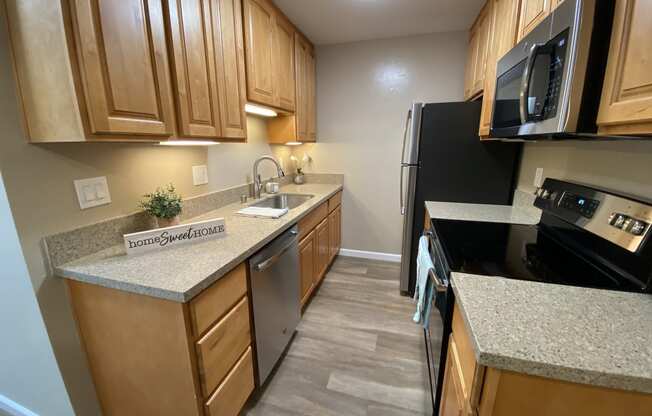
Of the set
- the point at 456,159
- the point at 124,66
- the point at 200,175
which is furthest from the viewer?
the point at 456,159

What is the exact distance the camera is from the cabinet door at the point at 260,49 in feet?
5.60

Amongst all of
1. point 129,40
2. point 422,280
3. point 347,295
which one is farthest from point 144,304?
point 347,295

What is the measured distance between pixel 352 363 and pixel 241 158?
5.71ft

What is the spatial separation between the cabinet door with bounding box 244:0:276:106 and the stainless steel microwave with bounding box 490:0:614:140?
4.85 feet

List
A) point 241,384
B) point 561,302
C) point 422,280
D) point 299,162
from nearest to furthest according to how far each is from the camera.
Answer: point 561,302, point 241,384, point 422,280, point 299,162

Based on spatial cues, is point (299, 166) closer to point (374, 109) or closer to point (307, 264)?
Result: point (374, 109)

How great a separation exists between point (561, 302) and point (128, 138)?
1.55 meters

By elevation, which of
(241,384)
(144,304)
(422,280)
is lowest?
(241,384)

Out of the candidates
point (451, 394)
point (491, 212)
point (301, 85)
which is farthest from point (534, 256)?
point (301, 85)

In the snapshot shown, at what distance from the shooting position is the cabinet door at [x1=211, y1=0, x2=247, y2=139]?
1438mm

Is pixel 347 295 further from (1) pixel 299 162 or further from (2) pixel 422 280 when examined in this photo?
(1) pixel 299 162

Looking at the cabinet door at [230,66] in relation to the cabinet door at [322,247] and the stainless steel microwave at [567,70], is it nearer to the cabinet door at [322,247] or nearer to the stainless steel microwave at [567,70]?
the cabinet door at [322,247]

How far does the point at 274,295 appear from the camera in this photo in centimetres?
151

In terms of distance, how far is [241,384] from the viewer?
1.26 metres
